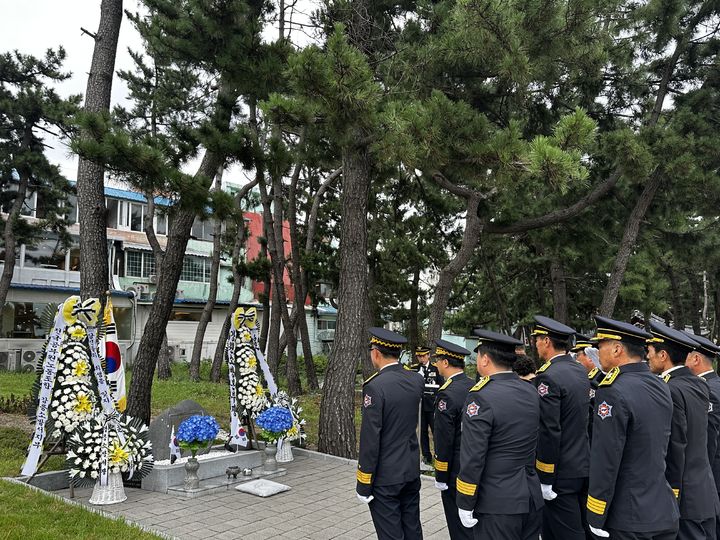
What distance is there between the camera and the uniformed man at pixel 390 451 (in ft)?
14.6

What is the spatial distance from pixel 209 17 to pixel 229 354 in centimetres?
486

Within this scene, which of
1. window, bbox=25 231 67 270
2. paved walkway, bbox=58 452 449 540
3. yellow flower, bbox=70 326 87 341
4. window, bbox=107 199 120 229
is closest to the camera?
paved walkway, bbox=58 452 449 540

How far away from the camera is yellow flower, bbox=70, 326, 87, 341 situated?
677cm

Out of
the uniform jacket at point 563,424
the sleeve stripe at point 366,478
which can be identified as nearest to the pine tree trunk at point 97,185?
the sleeve stripe at point 366,478

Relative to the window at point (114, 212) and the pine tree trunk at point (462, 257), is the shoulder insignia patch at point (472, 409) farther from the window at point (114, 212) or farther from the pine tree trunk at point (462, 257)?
the window at point (114, 212)

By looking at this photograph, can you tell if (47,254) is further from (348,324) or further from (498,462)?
(498,462)

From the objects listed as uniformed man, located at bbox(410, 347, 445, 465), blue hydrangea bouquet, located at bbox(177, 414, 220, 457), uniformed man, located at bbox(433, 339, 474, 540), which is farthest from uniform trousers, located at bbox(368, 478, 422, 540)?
blue hydrangea bouquet, located at bbox(177, 414, 220, 457)

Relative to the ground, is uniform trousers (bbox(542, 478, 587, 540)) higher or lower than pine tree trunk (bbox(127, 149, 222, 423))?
lower

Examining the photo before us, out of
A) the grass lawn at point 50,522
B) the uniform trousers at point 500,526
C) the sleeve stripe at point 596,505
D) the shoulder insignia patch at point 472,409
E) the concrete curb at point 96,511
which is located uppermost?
the shoulder insignia patch at point 472,409

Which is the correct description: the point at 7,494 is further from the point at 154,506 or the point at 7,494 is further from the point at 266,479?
the point at 266,479

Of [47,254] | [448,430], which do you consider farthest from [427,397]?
[47,254]

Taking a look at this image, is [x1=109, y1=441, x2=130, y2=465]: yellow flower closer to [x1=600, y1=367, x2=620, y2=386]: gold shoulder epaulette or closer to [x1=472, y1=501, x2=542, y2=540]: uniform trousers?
[x1=472, y1=501, x2=542, y2=540]: uniform trousers

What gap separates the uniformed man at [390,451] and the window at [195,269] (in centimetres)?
2881

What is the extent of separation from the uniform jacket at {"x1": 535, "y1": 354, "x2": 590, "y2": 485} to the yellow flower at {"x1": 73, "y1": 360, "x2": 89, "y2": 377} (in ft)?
16.2
